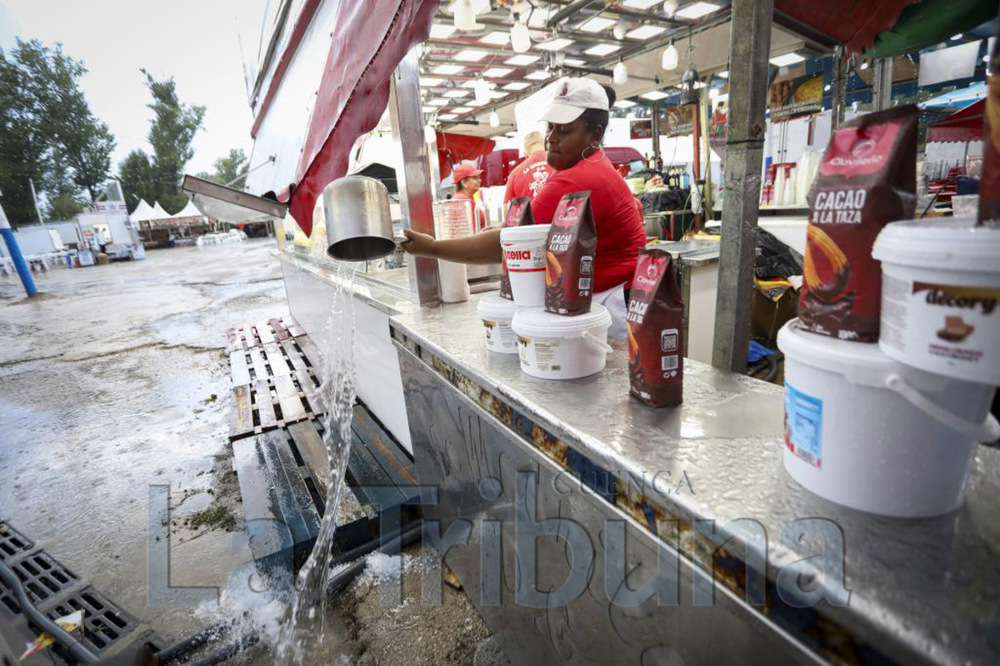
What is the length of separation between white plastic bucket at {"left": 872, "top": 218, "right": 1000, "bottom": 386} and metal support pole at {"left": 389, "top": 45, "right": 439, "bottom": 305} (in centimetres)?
197

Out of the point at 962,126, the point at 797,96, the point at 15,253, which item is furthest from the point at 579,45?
the point at 15,253

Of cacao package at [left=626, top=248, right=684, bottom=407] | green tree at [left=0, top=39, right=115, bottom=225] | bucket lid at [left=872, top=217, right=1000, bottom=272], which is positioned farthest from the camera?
green tree at [left=0, top=39, right=115, bottom=225]

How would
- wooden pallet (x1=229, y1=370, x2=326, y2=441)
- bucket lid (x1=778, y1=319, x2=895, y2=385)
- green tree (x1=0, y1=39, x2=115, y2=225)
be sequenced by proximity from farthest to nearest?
green tree (x1=0, y1=39, x2=115, y2=225), wooden pallet (x1=229, y1=370, x2=326, y2=441), bucket lid (x1=778, y1=319, x2=895, y2=385)

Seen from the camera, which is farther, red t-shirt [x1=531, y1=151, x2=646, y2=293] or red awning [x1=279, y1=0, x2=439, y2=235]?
red t-shirt [x1=531, y1=151, x2=646, y2=293]

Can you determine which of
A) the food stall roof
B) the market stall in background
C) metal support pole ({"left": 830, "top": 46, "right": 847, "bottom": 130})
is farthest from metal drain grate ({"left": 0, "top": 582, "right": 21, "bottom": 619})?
the food stall roof

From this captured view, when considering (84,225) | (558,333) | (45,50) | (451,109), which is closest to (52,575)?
(558,333)

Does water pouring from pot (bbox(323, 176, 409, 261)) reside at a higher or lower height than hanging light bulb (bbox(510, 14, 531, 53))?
lower

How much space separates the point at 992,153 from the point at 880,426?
33 cm

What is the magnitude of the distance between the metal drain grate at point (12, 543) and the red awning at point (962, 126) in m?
6.56

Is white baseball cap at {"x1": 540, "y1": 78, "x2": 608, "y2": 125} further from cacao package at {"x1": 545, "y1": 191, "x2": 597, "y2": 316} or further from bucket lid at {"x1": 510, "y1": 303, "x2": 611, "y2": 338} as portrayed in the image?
bucket lid at {"x1": 510, "y1": 303, "x2": 611, "y2": 338}

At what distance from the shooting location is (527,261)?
4.46 ft

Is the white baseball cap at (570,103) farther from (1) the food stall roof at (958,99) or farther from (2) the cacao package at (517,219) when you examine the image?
(1) the food stall roof at (958,99)

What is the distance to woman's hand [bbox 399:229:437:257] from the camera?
1.97 metres

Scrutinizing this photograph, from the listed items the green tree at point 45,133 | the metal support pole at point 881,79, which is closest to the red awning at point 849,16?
the metal support pole at point 881,79
